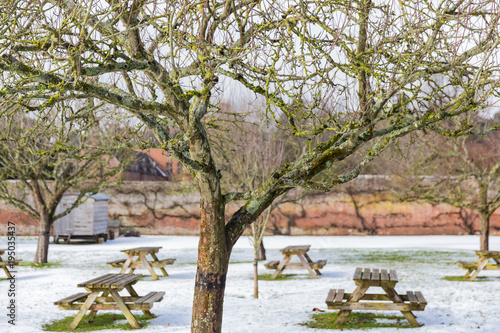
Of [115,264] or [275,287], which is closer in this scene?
[275,287]

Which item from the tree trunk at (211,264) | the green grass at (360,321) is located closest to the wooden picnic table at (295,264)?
the green grass at (360,321)

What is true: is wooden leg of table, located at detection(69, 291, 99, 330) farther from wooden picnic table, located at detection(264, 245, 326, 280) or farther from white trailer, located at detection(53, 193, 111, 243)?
white trailer, located at detection(53, 193, 111, 243)

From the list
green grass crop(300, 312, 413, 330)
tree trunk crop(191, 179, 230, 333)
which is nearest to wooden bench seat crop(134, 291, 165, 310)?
green grass crop(300, 312, 413, 330)

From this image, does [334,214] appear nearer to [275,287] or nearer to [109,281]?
[275,287]

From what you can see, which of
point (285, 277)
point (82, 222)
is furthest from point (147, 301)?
point (82, 222)

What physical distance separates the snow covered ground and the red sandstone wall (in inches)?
124

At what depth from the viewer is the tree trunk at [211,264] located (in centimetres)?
550

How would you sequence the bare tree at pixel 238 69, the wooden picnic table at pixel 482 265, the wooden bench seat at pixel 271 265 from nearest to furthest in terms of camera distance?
the bare tree at pixel 238 69
the wooden picnic table at pixel 482 265
the wooden bench seat at pixel 271 265

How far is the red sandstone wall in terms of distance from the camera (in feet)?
76.5

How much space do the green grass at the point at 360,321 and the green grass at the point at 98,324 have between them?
8.04 ft

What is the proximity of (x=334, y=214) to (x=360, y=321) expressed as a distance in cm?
1591

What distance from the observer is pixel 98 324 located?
7.95 meters

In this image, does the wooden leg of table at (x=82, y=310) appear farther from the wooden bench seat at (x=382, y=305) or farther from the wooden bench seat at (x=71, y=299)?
the wooden bench seat at (x=382, y=305)

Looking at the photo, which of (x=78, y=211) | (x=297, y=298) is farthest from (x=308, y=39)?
(x=78, y=211)
